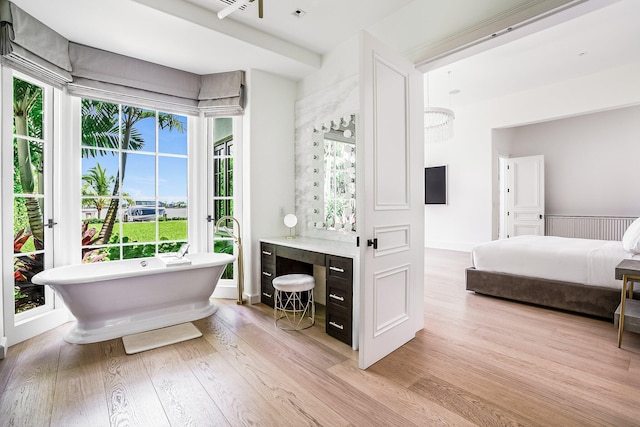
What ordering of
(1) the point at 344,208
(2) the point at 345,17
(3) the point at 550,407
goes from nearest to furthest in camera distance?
(3) the point at 550,407 → (2) the point at 345,17 → (1) the point at 344,208

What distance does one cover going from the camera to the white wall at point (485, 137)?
469cm

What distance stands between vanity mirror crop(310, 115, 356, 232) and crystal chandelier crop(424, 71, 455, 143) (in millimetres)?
1665

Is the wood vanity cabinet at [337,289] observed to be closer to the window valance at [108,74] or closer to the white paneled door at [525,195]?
the window valance at [108,74]

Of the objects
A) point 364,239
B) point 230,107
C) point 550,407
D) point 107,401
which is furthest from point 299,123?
point 550,407

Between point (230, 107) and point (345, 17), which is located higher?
point (345, 17)

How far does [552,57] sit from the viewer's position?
416 centimetres

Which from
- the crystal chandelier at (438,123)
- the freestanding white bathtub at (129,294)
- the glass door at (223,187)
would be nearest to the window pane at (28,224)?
the freestanding white bathtub at (129,294)

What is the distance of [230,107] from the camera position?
11.7 feet

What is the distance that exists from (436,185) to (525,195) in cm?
174

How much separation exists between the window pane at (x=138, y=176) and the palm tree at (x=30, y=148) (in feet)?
2.32

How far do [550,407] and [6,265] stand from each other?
151 inches

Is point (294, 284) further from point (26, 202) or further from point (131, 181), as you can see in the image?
point (26, 202)

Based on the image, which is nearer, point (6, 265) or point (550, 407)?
point (550, 407)

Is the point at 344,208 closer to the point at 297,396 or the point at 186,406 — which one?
the point at 297,396
